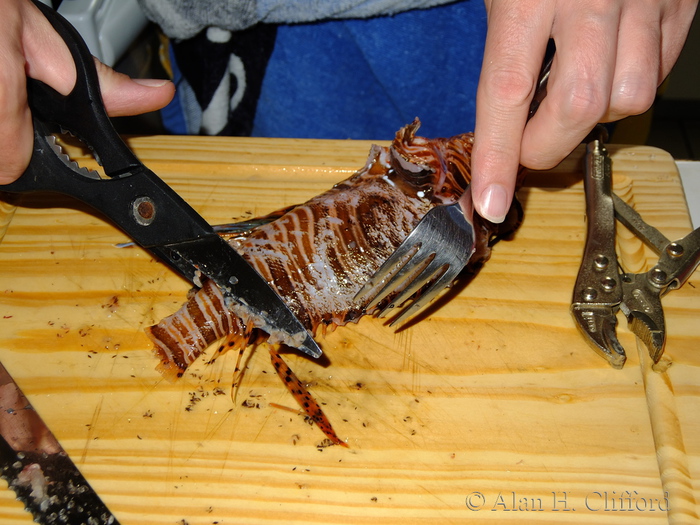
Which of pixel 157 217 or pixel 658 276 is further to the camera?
pixel 658 276

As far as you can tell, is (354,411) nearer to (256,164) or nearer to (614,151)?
(256,164)

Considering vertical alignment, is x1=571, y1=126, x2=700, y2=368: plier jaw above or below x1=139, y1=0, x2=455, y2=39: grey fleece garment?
below

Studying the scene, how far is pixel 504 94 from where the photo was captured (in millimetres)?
1521

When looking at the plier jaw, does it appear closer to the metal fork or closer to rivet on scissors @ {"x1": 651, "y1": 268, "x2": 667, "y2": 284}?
rivet on scissors @ {"x1": 651, "y1": 268, "x2": 667, "y2": 284}

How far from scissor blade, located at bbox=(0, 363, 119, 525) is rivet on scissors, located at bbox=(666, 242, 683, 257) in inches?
70.5

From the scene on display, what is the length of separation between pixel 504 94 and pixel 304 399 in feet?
3.14

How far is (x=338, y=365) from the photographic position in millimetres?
1898

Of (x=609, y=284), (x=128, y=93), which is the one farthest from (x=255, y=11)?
(x=609, y=284)

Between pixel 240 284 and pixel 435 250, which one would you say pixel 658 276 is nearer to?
pixel 435 250

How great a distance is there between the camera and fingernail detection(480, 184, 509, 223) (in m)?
1.57

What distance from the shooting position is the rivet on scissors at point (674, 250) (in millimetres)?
1999

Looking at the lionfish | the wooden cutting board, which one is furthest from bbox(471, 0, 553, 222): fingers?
the wooden cutting board

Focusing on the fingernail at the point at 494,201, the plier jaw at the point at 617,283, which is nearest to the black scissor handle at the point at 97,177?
the fingernail at the point at 494,201

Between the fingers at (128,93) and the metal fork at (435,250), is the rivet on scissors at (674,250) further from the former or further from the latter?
the fingers at (128,93)
